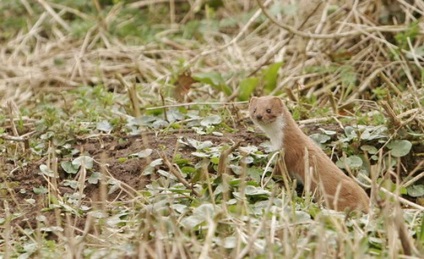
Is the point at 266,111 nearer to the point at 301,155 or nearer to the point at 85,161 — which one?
the point at 301,155

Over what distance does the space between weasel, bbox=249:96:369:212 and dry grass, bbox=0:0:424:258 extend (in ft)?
0.51

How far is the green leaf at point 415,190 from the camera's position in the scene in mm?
5324

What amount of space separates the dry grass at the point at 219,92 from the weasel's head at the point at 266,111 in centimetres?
25

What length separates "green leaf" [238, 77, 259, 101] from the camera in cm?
692

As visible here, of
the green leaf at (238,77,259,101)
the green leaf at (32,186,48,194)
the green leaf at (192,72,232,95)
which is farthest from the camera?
the green leaf at (192,72,232,95)

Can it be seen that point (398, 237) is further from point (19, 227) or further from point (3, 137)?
point (3, 137)

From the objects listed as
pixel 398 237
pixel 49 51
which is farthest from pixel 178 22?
pixel 398 237

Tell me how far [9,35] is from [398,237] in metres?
6.01

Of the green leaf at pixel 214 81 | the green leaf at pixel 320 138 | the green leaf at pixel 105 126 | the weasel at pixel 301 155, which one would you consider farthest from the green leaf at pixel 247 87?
the weasel at pixel 301 155

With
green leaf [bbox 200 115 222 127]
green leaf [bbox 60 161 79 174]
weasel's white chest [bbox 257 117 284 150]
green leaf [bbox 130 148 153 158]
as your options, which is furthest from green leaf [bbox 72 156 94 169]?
weasel's white chest [bbox 257 117 284 150]

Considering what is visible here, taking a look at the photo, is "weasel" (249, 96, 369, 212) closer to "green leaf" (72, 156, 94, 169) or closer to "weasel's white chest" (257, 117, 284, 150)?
"weasel's white chest" (257, 117, 284, 150)

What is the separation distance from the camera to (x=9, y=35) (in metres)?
9.25

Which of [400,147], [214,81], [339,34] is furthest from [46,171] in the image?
[339,34]

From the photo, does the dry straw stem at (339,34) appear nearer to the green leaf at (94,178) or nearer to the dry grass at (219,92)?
the dry grass at (219,92)
